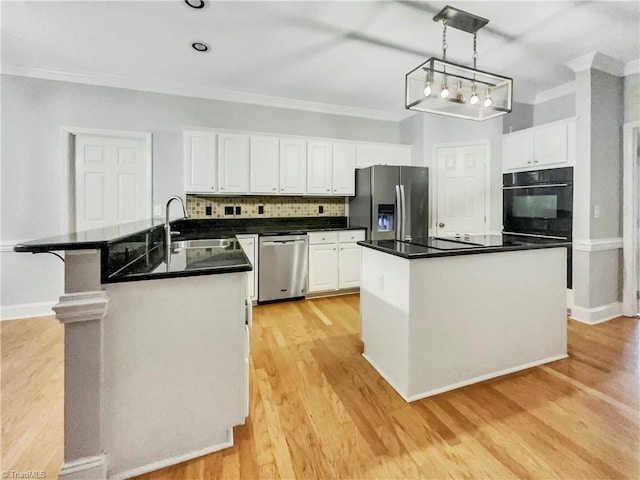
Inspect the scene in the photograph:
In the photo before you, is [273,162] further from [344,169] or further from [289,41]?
[289,41]

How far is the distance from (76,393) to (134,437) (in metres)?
0.32

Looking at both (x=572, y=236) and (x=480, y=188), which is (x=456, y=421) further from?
(x=480, y=188)

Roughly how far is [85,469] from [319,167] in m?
3.64

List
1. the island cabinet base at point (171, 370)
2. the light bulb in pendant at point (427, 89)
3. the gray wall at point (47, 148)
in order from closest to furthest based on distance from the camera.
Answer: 1. the island cabinet base at point (171, 370)
2. the light bulb in pendant at point (427, 89)
3. the gray wall at point (47, 148)

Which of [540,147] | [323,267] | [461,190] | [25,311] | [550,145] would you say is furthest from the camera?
[461,190]

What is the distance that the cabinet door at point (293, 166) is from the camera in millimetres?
3951

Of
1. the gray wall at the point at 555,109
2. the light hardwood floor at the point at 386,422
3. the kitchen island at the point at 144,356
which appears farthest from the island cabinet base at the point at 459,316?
the gray wall at the point at 555,109

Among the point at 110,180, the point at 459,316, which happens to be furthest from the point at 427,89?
the point at 110,180

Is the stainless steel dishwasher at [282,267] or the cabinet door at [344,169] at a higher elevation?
the cabinet door at [344,169]

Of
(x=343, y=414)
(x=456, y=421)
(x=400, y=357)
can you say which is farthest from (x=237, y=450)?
(x=456, y=421)

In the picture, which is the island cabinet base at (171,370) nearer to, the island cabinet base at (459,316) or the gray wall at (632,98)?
the island cabinet base at (459,316)

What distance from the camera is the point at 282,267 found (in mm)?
3773

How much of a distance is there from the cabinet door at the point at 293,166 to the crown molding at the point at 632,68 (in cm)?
360

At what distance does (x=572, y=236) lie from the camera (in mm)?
3236
